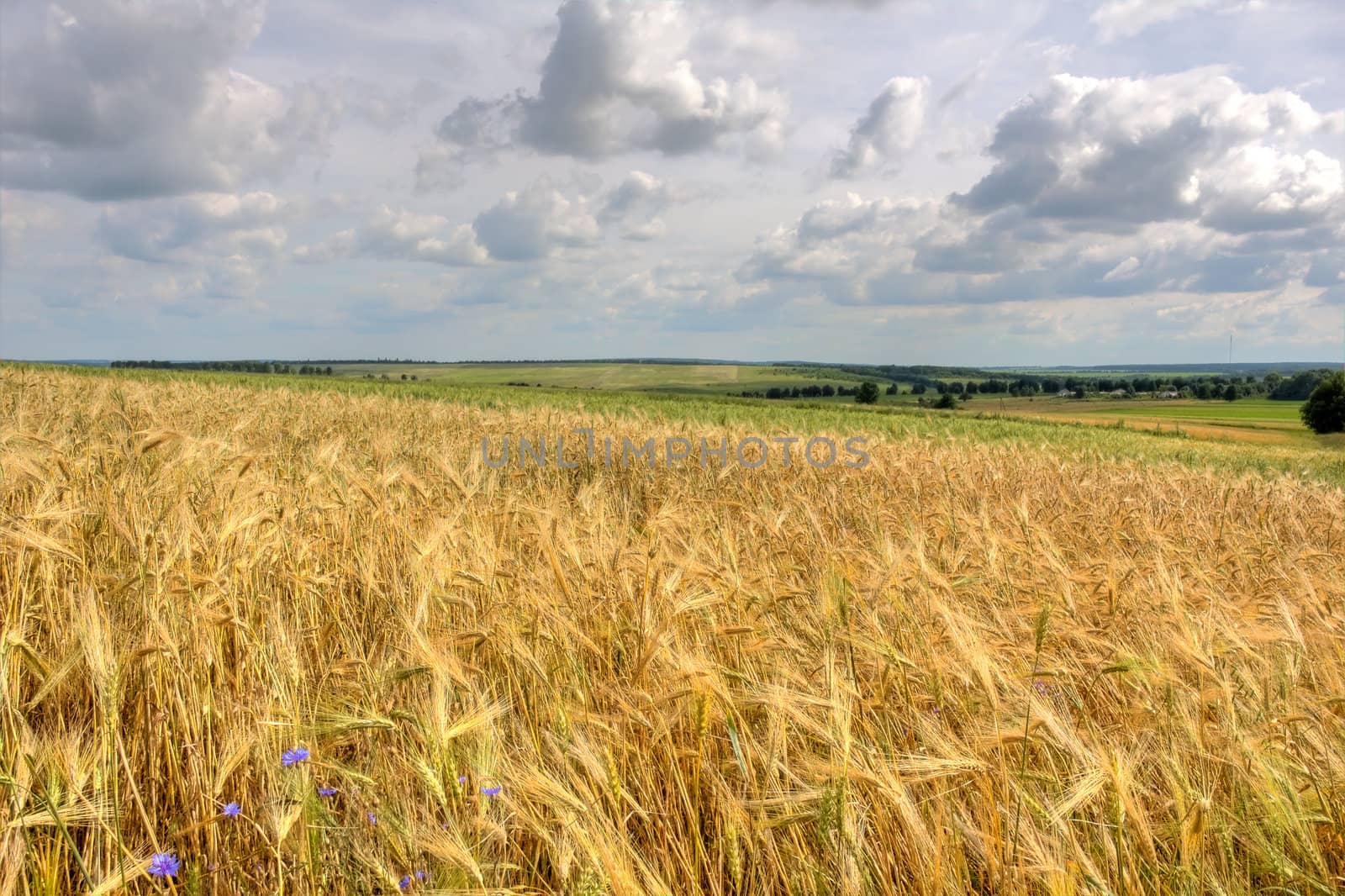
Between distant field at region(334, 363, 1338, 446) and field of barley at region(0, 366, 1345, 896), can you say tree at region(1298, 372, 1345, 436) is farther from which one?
field of barley at region(0, 366, 1345, 896)

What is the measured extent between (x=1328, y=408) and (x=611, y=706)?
6134cm

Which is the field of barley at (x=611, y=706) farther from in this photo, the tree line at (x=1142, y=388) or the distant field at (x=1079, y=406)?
the tree line at (x=1142, y=388)

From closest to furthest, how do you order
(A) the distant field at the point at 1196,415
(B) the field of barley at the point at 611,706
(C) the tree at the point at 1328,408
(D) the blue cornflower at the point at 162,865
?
(D) the blue cornflower at the point at 162,865 → (B) the field of barley at the point at 611,706 → (A) the distant field at the point at 1196,415 → (C) the tree at the point at 1328,408

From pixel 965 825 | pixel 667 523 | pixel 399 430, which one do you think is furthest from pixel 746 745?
pixel 399 430

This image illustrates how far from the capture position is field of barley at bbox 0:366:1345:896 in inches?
57.1

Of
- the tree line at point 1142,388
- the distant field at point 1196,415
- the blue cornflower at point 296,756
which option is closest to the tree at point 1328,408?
the distant field at point 1196,415

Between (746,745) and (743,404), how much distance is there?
1018 inches

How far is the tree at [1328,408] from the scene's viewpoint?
46.3 m

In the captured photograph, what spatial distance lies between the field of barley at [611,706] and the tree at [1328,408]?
5667cm

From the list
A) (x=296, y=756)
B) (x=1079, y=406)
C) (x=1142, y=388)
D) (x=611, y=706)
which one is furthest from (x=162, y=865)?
(x=1142, y=388)

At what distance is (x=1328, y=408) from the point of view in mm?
46875

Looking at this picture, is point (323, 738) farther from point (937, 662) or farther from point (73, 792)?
point (937, 662)

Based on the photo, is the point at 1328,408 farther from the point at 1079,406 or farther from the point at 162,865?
the point at 162,865

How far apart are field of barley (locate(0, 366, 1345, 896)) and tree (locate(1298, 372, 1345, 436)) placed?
5667 centimetres
